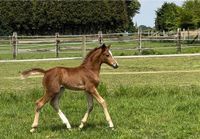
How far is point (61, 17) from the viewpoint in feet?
283

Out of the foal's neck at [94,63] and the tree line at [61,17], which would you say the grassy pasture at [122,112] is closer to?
the foal's neck at [94,63]

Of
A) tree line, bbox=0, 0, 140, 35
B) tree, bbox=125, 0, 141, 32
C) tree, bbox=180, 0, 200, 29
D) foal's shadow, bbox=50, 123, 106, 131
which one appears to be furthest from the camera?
tree, bbox=125, 0, 141, 32

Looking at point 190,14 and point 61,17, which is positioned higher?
point 61,17

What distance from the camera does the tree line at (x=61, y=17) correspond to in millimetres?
85438

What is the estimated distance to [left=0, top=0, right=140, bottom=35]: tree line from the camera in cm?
8544

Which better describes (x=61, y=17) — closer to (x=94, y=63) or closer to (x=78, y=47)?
(x=78, y=47)

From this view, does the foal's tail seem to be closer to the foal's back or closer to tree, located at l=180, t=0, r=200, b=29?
the foal's back

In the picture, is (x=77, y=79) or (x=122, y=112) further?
(x=122, y=112)

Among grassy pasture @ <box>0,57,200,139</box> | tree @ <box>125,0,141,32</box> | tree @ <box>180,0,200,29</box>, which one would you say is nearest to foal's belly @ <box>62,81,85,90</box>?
grassy pasture @ <box>0,57,200,139</box>

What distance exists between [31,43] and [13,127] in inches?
1450

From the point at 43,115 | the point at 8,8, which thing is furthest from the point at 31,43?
the point at 8,8

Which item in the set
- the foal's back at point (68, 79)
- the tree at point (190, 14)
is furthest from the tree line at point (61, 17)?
the foal's back at point (68, 79)

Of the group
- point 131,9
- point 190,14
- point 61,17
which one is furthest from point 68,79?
point 131,9

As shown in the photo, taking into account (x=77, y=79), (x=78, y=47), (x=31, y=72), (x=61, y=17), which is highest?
(x=61, y=17)
